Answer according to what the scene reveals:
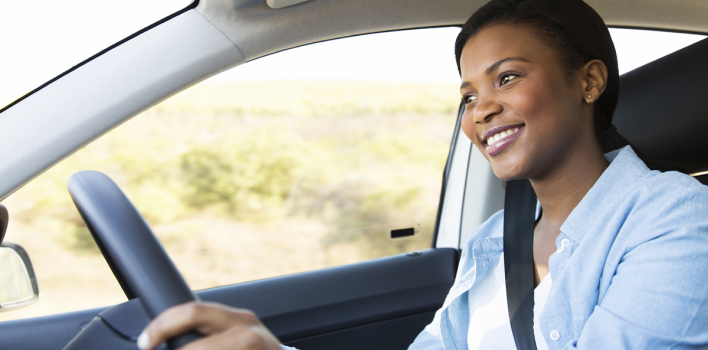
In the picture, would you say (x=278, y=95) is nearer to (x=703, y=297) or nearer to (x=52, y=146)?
(x=52, y=146)

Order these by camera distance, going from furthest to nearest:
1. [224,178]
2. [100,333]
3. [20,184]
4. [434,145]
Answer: [434,145], [224,178], [20,184], [100,333]

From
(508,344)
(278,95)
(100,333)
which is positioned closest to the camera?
(100,333)

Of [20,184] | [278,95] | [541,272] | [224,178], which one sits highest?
[278,95]

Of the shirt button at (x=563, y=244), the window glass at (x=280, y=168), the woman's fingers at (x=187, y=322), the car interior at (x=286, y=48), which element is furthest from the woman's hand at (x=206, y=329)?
the window glass at (x=280, y=168)

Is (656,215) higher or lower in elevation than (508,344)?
higher

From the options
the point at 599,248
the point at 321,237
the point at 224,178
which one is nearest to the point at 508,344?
the point at 599,248

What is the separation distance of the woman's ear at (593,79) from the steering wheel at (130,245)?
1023 millimetres

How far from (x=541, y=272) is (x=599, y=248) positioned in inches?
13.6

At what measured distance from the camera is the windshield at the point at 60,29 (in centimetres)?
124

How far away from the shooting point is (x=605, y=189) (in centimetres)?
119

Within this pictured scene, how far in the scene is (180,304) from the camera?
67cm

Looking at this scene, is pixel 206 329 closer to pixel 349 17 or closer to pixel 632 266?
pixel 632 266

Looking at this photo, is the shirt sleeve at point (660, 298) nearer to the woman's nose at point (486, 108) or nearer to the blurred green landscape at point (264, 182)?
the woman's nose at point (486, 108)

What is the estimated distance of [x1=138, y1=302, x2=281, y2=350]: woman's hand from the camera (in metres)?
0.60
